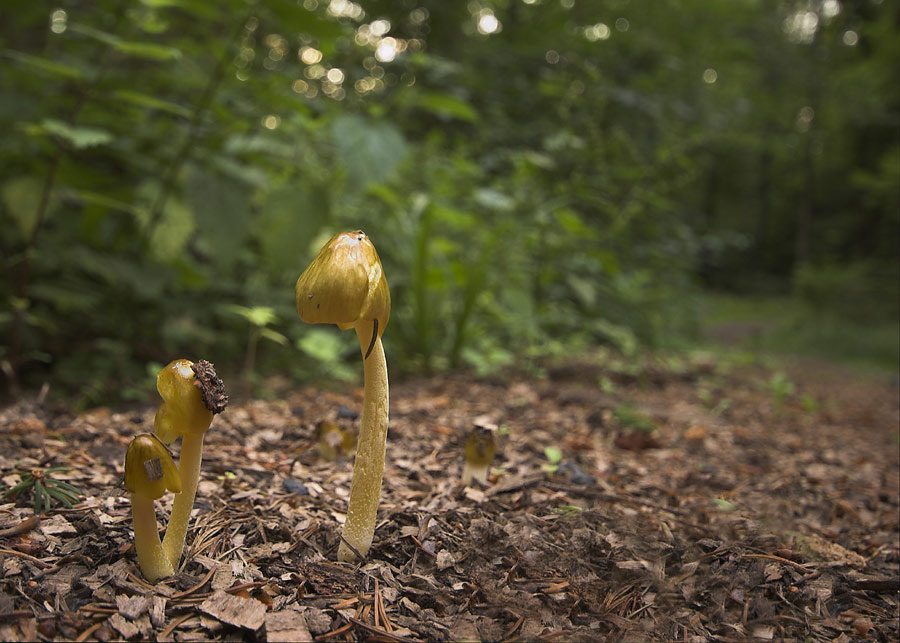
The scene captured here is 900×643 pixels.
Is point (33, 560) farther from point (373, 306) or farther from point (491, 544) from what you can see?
point (491, 544)

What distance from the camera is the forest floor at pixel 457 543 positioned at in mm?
1305

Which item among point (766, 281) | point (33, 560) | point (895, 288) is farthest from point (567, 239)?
point (766, 281)

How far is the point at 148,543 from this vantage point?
131 centimetres

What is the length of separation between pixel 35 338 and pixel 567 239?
3.72m

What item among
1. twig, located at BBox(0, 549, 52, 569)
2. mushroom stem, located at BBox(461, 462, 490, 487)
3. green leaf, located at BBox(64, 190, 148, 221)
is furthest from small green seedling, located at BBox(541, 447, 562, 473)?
green leaf, located at BBox(64, 190, 148, 221)

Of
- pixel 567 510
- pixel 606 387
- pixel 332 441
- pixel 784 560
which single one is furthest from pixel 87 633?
pixel 606 387

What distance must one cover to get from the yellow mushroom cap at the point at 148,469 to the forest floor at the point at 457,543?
253 mm

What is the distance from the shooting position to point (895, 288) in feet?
37.0

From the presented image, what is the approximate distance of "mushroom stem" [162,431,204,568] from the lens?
133cm

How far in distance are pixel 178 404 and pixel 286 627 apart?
20.0 inches

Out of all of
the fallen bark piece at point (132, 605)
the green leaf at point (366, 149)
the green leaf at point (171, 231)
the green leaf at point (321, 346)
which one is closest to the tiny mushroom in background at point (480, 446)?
the fallen bark piece at point (132, 605)

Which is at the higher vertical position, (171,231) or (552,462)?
(171,231)

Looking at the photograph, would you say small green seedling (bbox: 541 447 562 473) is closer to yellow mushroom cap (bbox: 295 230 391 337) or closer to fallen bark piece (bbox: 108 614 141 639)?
yellow mushroom cap (bbox: 295 230 391 337)

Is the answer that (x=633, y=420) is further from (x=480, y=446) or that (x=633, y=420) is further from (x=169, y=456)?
(x=169, y=456)
